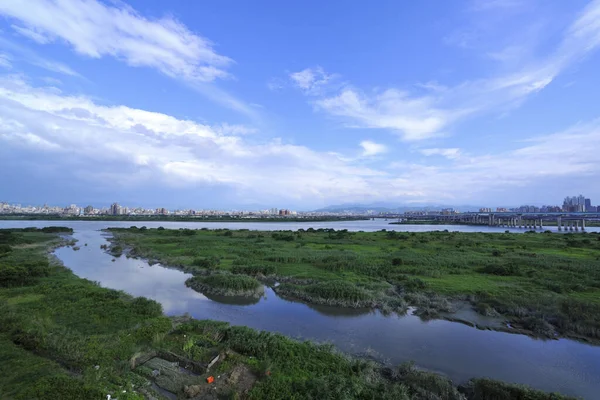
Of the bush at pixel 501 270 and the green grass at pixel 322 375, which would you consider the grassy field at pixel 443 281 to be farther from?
the green grass at pixel 322 375

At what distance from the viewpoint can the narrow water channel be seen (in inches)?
428

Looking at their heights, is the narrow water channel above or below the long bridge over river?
below

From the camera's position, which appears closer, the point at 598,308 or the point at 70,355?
the point at 70,355

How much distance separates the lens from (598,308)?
595 inches

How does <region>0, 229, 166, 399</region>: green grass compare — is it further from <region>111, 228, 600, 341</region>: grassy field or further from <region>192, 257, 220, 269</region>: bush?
<region>111, 228, 600, 341</region>: grassy field

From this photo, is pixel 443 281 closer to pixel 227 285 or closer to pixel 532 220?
pixel 227 285

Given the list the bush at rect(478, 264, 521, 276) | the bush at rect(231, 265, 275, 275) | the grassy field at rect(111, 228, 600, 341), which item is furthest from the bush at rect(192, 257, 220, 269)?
the bush at rect(478, 264, 521, 276)

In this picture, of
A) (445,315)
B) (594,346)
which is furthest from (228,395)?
(594,346)

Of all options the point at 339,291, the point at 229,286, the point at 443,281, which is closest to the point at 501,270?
the point at 443,281

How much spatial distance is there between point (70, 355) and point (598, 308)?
2344cm

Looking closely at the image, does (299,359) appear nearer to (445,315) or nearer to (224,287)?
(445,315)

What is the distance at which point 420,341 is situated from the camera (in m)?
13.4

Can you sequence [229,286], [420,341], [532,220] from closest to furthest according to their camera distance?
[420,341] → [229,286] → [532,220]

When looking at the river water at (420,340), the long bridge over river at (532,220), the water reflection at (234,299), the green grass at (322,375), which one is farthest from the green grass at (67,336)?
the long bridge over river at (532,220)
